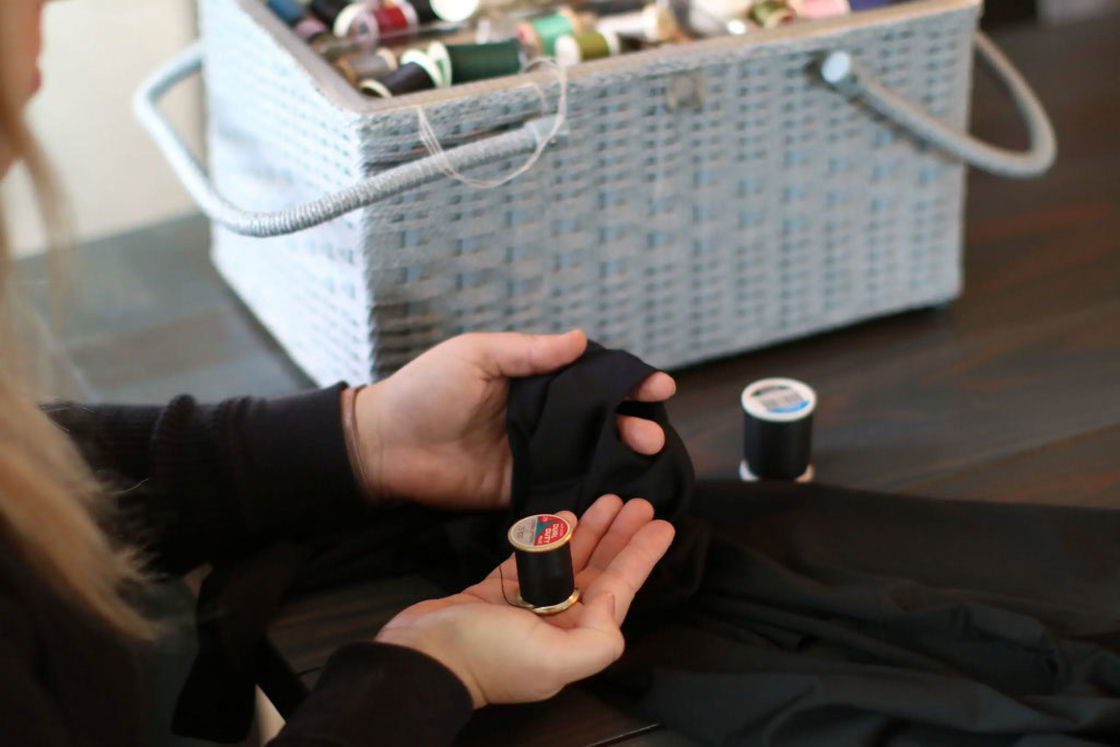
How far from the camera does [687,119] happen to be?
914 millimetres

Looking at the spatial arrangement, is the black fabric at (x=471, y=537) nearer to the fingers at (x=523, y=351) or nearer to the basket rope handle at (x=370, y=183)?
the fingers at (x=523, y=351)

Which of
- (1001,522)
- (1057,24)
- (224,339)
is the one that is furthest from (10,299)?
(1057,24)

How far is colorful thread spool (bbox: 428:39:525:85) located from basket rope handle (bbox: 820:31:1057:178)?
0.78ft

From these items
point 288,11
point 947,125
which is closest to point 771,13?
point 947,125

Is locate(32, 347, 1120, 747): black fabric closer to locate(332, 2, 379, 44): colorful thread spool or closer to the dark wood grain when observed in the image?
the dark wood grain

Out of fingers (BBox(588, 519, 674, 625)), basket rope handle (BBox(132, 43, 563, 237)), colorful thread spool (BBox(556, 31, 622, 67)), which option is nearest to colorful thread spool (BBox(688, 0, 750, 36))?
colorful thread spool (BBox(556, 31, 622, 67))

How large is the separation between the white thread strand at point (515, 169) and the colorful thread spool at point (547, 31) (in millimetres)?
93

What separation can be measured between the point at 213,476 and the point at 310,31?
0.36m

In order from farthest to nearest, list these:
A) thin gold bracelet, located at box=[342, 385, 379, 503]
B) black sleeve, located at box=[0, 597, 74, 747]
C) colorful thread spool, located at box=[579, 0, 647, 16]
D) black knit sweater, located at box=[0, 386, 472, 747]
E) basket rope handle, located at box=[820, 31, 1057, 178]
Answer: colorful thread spool, located at box=[579, 0, 647, 16]
basket rope handle, located at box=[820, 31, 1057, 178]
thin gold bracelet, located at box=[342, 385, 379, 503]
black knit sweater, located at box=[0, 386, 472, 747]
black sleeve, located at box=[0, 597, 74, 747]

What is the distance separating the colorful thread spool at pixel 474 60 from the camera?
2.95ft

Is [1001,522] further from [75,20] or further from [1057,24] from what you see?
[75,20]

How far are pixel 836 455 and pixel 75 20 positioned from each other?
1021 millimetres

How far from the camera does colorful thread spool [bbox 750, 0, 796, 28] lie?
0.99 meters

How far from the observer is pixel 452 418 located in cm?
81
